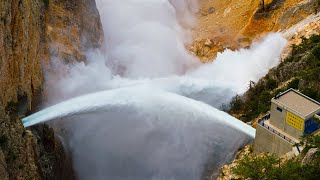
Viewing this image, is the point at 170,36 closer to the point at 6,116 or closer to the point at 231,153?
the point at 231,153

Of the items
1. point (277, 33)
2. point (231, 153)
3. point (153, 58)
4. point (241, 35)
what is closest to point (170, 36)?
point (153, 58)

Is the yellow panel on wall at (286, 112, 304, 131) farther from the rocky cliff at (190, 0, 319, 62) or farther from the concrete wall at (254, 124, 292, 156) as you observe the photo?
the rocky cliff at (190, 0, 319, 62)

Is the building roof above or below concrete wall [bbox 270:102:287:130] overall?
above

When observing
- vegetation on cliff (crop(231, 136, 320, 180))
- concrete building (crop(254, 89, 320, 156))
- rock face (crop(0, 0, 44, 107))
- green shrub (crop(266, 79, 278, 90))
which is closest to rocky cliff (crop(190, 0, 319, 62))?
green shrub (crop(266, 79, 278, 90))

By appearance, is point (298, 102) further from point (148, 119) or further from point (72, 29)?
point (72, 29)

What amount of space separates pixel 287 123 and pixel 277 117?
84 cm

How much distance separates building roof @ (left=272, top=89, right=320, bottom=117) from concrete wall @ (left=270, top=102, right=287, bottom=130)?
469 mm

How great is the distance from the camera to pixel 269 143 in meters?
38.7

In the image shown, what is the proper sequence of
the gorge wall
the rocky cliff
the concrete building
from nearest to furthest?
the gorge wall
the concrete building
the rocky cliff

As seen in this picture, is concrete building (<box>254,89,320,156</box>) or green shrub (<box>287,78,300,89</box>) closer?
concrete building (<box>254,89,320,156</box>)

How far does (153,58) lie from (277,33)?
44.6 feet

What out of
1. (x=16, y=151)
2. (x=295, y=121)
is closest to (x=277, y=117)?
(x=295, y=121)

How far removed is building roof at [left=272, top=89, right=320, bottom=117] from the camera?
3706cm

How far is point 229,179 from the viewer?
128 feet
